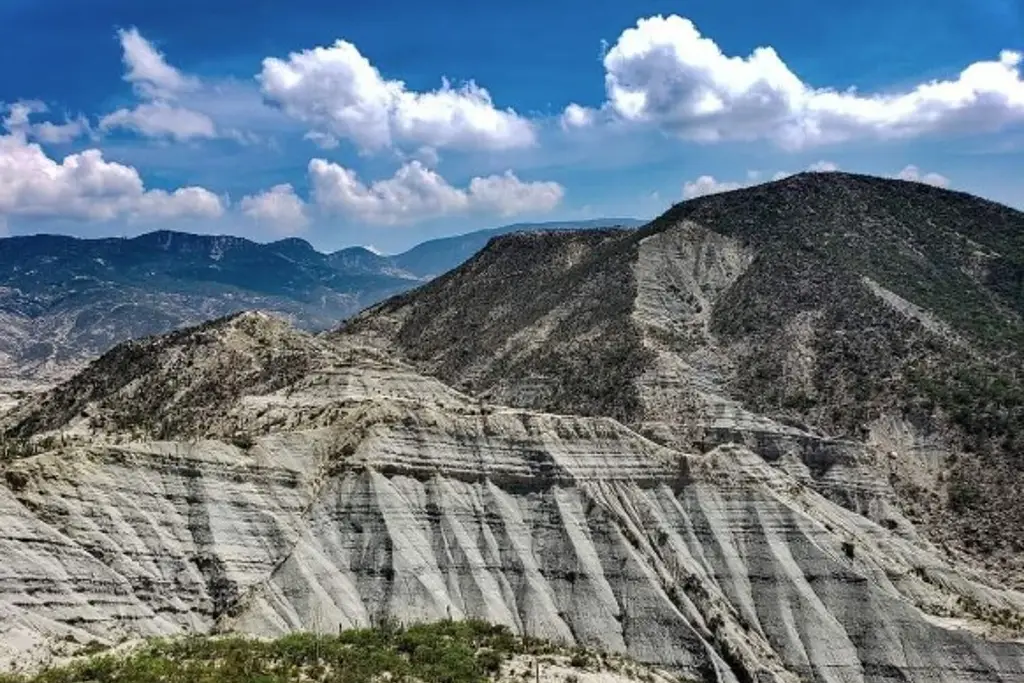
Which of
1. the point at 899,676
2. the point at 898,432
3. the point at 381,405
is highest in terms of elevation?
the point at 381,405

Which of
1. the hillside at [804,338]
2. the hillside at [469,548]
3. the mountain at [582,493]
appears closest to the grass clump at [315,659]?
the hillside at [469,548]

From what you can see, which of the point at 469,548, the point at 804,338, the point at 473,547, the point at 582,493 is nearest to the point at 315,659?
the point at 469,548

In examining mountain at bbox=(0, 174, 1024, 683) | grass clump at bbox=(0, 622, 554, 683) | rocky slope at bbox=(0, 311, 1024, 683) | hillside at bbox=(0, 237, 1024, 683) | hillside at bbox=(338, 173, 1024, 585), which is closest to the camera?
grass clump at bbox=(0, 622, 554, 683)

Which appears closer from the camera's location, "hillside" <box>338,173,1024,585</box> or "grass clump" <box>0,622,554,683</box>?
"grass clump" <box>0,622,554,683</box>

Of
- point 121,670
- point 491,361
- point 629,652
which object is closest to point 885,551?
point 629,652

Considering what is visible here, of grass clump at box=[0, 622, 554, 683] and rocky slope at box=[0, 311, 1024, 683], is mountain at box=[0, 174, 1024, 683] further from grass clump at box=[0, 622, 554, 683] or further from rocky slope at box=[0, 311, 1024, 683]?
grass clump at box=[0, 622, 554, 683]

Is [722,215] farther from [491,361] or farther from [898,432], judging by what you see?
[898,432]

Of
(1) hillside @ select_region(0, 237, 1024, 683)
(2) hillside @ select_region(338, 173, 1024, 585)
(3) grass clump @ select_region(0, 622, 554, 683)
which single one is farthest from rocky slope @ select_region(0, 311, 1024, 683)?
(2) hillside @ select_region(338, 173, 1024, 585)
